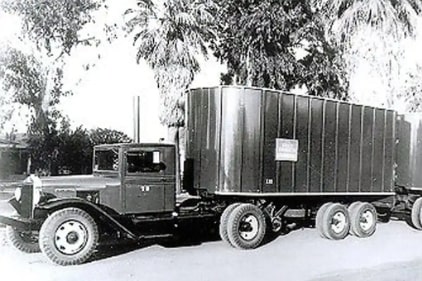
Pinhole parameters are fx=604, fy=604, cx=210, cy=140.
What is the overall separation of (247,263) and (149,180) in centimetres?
226

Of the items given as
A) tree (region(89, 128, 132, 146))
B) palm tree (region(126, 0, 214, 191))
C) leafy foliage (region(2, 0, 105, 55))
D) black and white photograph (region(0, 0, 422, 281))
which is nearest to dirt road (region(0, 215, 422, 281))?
black and white photograph (region(0, 0, 422, 281))

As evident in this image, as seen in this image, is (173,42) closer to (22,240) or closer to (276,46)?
(276,46)

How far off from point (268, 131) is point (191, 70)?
30.5 ft

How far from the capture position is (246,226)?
11.6 meters

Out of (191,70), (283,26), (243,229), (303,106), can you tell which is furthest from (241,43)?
(243,229)

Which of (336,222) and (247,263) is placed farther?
(336,222)

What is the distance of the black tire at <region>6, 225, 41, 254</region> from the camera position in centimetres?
1045

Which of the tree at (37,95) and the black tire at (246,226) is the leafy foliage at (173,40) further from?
the black tire at (246,226)

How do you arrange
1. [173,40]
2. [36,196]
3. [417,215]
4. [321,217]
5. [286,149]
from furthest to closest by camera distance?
[173,40] → [417,215] → [321,217] → [286,149] → [36,196]

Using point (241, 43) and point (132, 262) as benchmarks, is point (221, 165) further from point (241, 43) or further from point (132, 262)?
point (241, 43)

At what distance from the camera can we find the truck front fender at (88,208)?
943cm

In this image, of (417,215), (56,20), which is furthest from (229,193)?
(56,20)

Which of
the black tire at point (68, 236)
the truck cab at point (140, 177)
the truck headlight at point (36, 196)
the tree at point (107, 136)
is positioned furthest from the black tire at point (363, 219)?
the tree at point (107, 136)

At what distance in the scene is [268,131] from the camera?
1192cm
